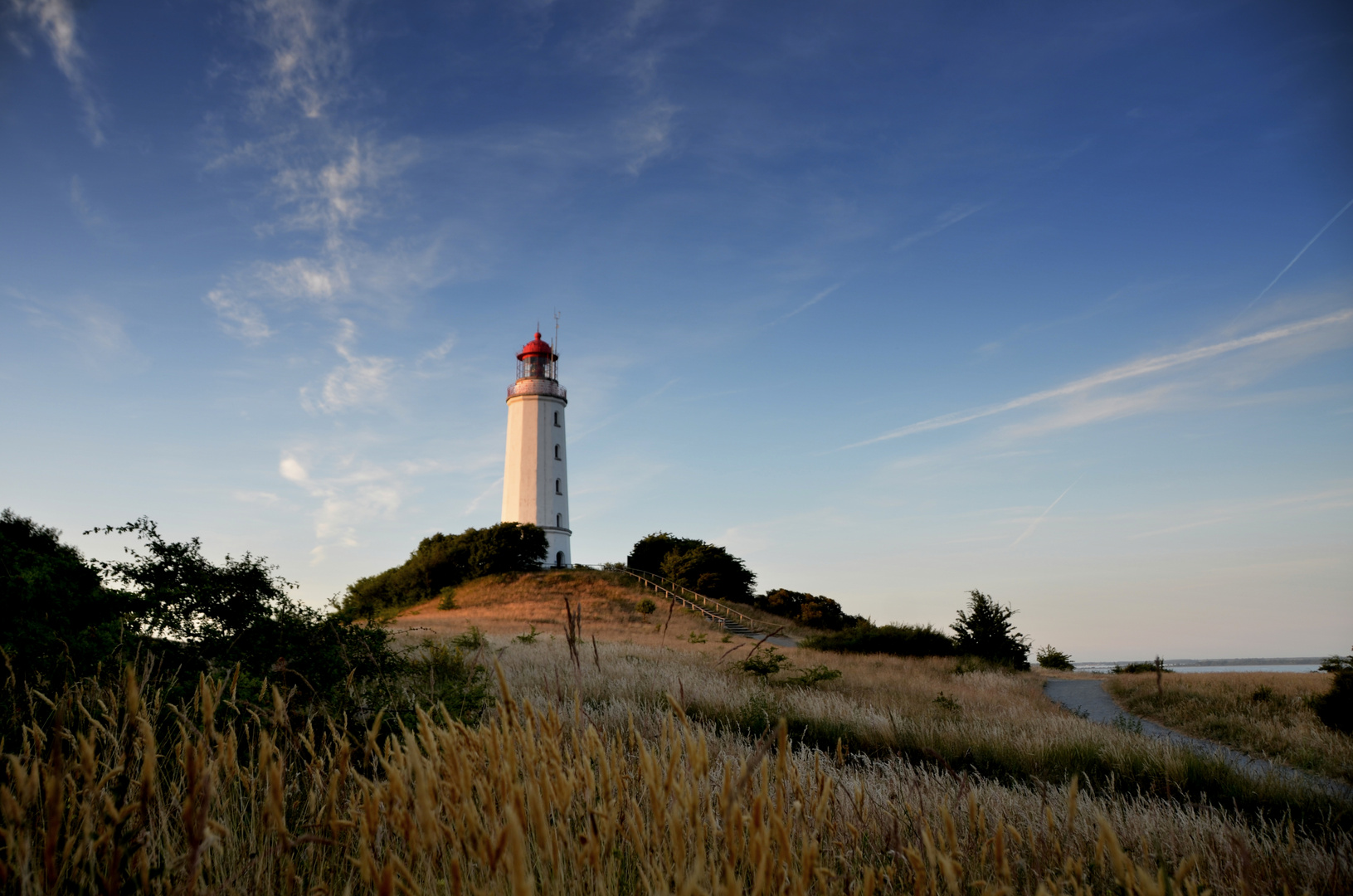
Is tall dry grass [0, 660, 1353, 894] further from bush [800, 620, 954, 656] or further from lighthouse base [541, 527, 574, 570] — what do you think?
lighthouse base [541, 527, 574, 570]

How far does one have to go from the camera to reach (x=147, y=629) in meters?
6.49

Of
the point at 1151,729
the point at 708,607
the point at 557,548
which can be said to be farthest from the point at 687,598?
the point at 1151,729

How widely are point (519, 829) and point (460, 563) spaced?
143 feet

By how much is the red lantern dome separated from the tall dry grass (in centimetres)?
4275

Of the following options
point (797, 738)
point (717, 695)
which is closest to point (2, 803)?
point (797, 738)

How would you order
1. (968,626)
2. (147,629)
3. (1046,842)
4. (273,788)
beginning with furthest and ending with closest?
(968,626) → (147,629) → (1046,842) → (273,788)

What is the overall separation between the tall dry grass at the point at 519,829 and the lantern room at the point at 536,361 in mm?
42200

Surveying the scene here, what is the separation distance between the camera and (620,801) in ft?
8.20

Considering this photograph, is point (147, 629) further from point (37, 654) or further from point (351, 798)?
point (351, 798)

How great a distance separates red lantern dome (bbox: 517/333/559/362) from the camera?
152 ft

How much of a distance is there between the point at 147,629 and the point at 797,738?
22.0 feet

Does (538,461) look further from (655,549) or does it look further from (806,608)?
(806,608)

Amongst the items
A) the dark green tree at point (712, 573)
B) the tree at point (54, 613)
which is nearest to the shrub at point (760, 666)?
the tree at point (54, 613)

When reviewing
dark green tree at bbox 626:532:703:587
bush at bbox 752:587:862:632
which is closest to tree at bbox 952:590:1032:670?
bush at bbox 752:587:862:632
